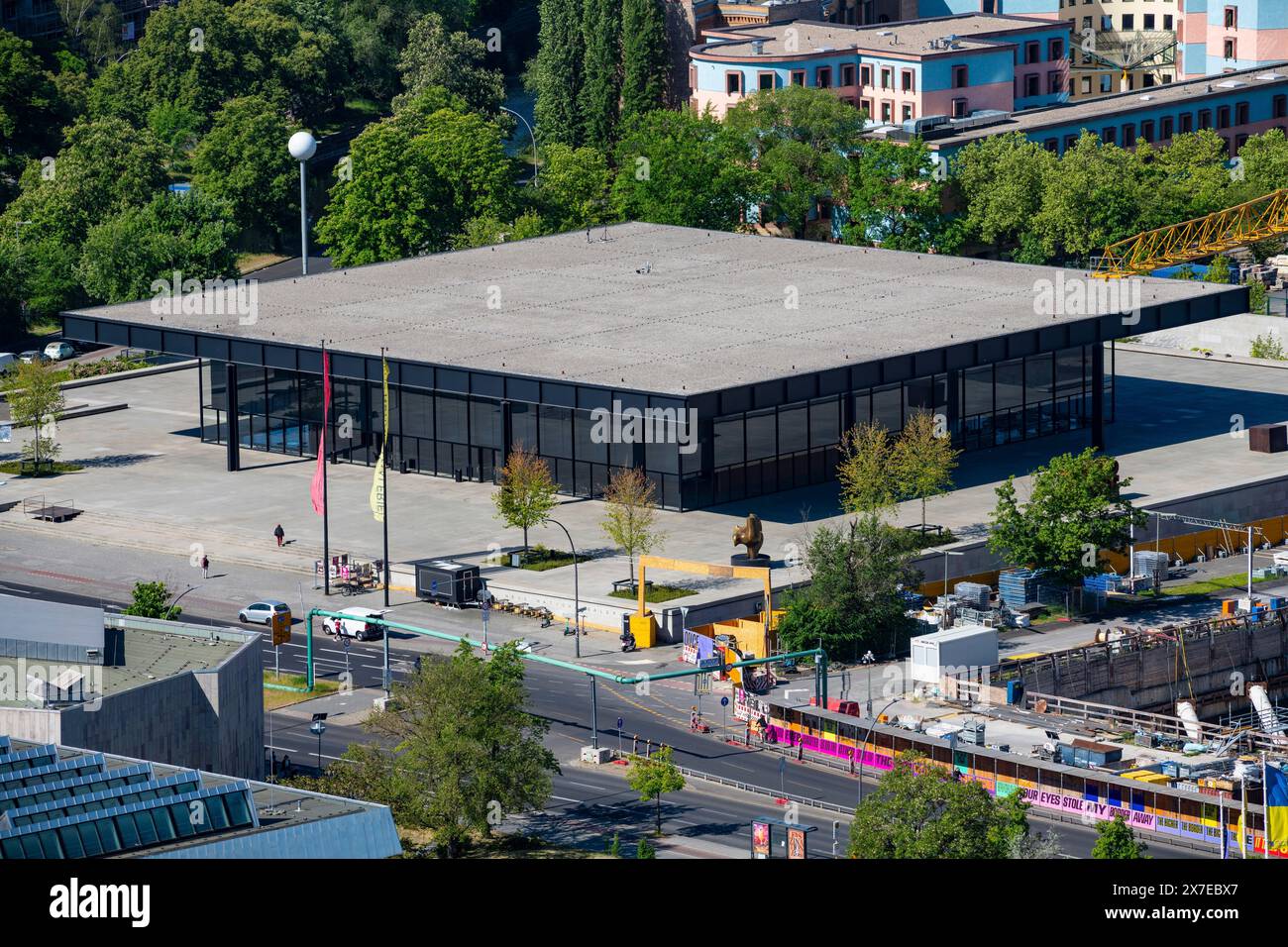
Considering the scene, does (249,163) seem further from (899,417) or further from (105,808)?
(105,808)

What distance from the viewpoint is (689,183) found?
16850cm

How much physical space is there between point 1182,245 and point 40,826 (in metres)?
134

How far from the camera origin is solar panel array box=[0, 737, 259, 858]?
49.8m

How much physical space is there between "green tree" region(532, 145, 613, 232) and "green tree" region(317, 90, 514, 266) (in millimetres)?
3868

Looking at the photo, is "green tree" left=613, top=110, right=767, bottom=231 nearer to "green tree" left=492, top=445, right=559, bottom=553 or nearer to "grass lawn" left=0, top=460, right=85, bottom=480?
"grass lawn" left=0, top=460, right=85, bottom=480

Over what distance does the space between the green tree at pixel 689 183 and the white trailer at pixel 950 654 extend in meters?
73.8

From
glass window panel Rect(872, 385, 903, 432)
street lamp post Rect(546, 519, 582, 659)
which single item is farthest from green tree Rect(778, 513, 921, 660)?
glass window panel Rect(872, 385, 903, 432)

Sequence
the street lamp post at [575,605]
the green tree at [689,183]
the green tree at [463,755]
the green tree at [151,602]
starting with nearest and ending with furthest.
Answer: the green tree at [463,755]
the green tree at [151,602]
the street lamp post at [575,605]
the green tree at [689,183]

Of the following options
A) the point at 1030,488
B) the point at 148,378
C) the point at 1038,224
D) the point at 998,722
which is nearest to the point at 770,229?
the point at 1038,224

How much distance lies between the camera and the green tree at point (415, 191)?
167 m

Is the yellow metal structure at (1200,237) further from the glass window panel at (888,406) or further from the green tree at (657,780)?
the green tree at (657,780)

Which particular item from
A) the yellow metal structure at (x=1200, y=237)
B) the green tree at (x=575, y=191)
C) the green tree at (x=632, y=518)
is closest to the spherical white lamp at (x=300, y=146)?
the green tree at (x=575, y=191)

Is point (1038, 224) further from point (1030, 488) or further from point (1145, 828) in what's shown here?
point (1145, 828)
